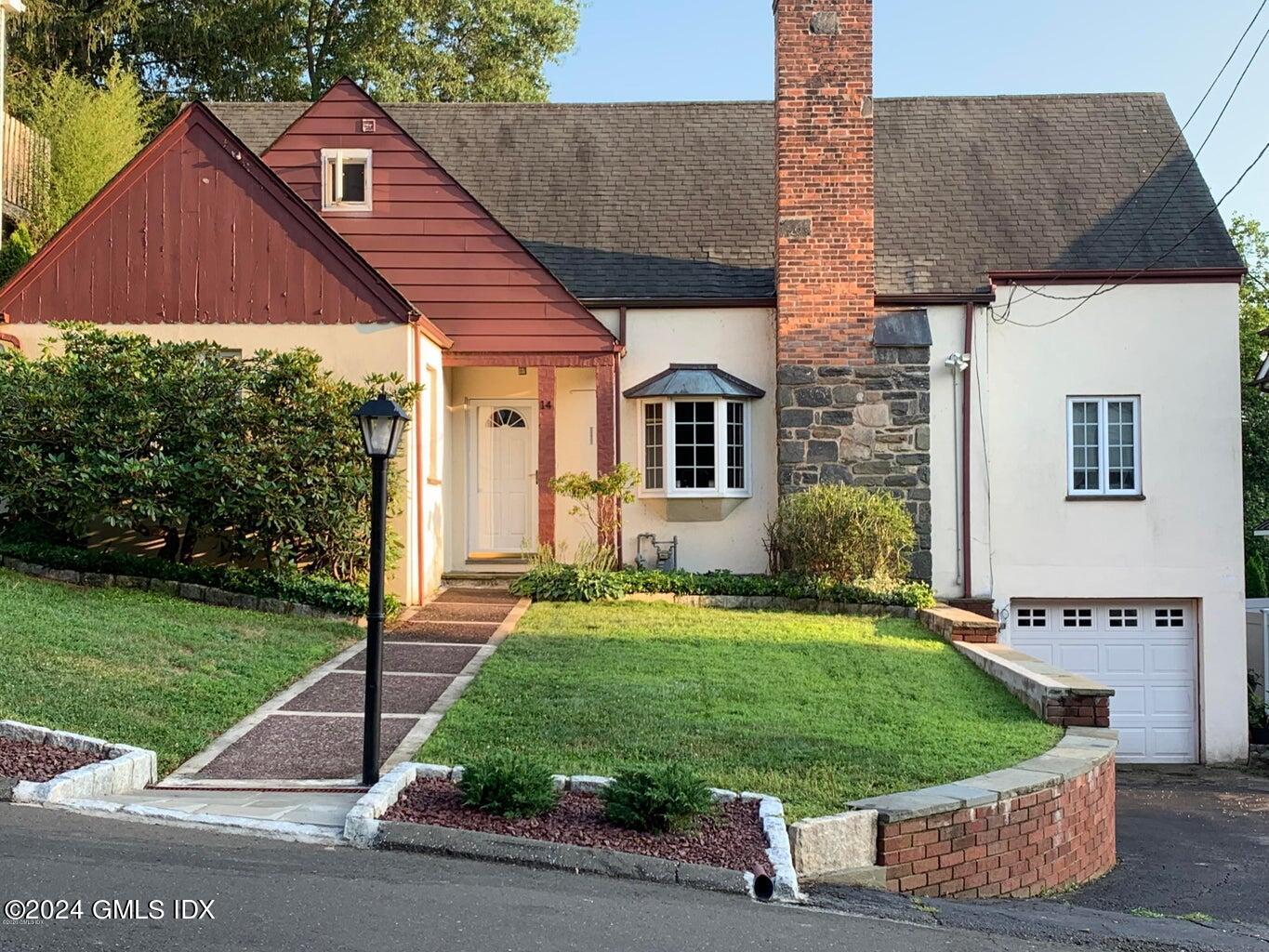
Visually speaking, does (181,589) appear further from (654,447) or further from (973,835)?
(973,835)

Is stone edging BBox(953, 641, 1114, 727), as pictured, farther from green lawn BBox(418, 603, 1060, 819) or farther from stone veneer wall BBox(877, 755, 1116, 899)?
stone veneer wall BBox(877, 755, 1116, 899)

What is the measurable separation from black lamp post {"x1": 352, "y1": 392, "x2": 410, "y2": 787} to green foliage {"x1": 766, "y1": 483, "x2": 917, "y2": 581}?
7881 millimetres

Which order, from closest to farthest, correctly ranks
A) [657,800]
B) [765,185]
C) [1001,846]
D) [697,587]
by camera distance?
[657,800] < [1001,846] < [697,587] < [765,185]

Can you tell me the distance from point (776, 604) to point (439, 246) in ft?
19.7

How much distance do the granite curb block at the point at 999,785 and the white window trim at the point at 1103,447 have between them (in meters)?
7.99

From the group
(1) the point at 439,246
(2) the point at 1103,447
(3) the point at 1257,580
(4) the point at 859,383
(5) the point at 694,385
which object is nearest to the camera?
(1) the point at 439,246

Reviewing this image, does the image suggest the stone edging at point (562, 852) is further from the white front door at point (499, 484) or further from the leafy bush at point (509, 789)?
the white front door at point (499, 484)

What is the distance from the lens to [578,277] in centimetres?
1672

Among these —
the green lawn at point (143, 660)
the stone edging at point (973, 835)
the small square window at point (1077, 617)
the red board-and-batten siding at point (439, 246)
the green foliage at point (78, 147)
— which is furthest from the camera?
the green foliage at point (78, 147)

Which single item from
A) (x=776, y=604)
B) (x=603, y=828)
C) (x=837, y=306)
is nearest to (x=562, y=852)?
(x=603, y=828)

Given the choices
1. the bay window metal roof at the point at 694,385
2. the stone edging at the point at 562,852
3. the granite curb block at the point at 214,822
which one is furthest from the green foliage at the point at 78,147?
the stone edging at the point at 562,852

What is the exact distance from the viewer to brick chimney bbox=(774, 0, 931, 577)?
15.8 m

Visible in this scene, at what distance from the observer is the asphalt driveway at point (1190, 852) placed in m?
7.51

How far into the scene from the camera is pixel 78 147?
2138 centimetres
